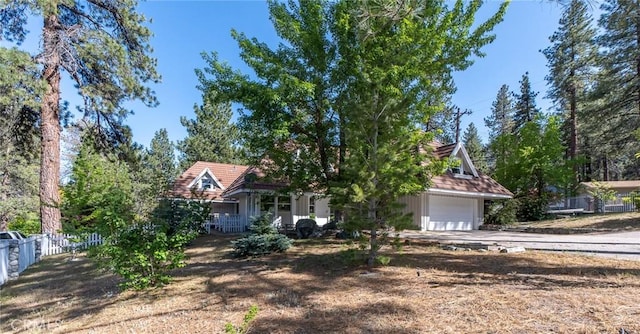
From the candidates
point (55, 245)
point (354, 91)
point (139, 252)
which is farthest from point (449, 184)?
point (55, 245)

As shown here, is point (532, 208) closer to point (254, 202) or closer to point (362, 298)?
point (254, 202)

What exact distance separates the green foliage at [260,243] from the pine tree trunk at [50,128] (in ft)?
27.7

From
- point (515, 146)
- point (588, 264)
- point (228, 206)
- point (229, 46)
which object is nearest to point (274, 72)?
point (229, 46)

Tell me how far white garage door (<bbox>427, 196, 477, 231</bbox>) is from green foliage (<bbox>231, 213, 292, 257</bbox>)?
9602 mm

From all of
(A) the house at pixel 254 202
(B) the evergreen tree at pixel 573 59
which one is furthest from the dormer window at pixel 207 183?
(B) the evergreen tree at pixel 573 59

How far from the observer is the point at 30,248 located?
1109 cm

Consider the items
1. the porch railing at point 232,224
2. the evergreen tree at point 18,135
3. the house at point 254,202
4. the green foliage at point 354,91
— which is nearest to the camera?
the green foliage at point 354,91

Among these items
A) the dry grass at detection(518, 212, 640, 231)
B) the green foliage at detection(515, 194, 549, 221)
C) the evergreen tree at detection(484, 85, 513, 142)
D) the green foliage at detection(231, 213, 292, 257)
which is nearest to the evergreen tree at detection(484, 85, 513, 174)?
the evergreen tree at detection(484, 85, 513, 142)

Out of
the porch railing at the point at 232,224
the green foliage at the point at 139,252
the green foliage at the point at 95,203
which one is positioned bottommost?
the porch railing at the point at 232,224

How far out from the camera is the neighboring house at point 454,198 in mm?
16891

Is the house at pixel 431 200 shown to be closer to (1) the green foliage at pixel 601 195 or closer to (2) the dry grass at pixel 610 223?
(2) the dry grass at pixel 610 223

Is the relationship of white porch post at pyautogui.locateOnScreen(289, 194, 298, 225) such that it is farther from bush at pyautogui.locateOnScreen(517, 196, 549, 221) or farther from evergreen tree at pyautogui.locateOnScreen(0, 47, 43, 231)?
bush at pyautogui.locateOnScreen(517, 196, 549, 221)

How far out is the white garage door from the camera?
1727cm

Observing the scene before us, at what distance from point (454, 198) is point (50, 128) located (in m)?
18.8
